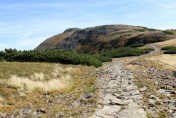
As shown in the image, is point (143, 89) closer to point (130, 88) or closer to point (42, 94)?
point (130, 88)

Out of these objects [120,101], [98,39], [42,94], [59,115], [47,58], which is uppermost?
[98,39]

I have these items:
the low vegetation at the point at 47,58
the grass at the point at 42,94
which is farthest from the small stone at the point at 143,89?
the low vegetation at the point at 47,58

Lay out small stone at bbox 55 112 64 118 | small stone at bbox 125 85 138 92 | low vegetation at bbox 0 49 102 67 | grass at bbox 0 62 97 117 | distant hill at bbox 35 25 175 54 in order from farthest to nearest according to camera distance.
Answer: distant hill at bbox 35 25 175 54
low vegetation at bbox 0 49 102 67
small stone at bbox 125 85 138 92
grass at bbox 0 62 97 117
small stone at bbox 55 112 64 118

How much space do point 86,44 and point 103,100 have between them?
110117 mm

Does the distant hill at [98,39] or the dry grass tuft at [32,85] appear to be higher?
the distant hill at [98,39]

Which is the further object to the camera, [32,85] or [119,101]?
[32,85]

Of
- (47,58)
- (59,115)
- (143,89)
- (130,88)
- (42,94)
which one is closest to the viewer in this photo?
(59,115)

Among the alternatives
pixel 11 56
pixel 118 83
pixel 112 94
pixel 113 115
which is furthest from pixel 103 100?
pixel 11 56

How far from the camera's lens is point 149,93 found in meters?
15.1

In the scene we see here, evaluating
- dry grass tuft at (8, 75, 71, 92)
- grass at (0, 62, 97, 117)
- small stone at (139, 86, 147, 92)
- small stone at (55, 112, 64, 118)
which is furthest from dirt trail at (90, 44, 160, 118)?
dry grass tuft at (8, 75, 71, 92)

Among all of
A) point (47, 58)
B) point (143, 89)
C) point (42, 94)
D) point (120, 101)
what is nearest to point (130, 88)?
point (143, 89)

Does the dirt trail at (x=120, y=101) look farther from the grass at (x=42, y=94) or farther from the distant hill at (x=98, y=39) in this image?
the distant hill at (x=98, y=39)

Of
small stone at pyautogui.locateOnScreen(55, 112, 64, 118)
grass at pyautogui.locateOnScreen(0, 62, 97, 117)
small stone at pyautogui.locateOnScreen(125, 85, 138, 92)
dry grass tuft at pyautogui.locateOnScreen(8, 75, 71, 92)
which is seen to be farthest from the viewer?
small stone at pyautogui.locateOnScreen(125, 85, 138, 92)

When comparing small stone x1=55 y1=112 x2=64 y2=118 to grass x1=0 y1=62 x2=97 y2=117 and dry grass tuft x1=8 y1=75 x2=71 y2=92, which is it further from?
dry grass tuft x1=8 y1=75 x2=71 y2=92
